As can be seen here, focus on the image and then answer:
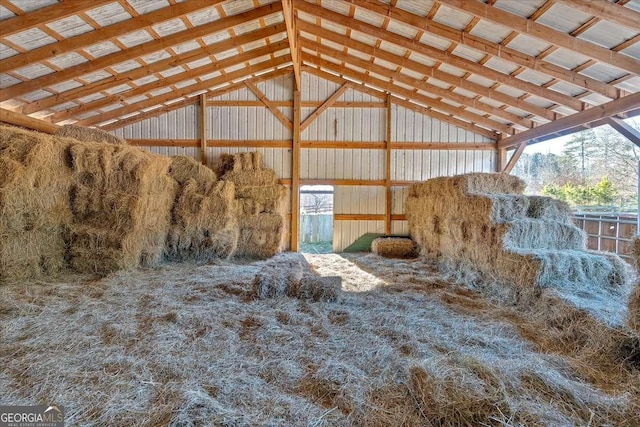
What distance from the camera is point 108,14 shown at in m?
4.59

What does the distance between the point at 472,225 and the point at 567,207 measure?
1.51 m

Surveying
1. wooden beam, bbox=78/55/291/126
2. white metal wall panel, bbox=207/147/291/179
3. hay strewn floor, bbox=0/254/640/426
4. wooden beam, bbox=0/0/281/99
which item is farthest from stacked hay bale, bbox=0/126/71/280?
white metal wall panel, bbox=207/147/291/179

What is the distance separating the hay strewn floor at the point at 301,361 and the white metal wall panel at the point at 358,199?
15.7ft

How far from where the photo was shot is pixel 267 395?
2.09 m

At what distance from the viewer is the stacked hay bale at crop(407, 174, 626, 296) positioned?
4070 millimetres

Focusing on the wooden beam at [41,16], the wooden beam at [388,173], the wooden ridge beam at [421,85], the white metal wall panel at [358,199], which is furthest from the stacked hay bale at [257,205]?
the wooden beam at [41,16]

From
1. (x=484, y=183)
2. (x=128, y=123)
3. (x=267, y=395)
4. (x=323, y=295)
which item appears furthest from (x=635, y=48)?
(x=128, y=123)

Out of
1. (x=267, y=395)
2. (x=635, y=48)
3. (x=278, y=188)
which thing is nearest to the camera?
(x=267, y=395)

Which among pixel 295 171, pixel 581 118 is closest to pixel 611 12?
pixel 581 118

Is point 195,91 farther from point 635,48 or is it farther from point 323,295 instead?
point 635,48

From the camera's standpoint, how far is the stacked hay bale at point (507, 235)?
4.07m

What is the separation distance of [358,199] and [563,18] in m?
5.93

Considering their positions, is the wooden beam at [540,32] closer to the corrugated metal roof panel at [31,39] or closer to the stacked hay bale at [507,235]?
the stacked hay bale at [507,235]

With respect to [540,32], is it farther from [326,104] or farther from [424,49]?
[326,104]
